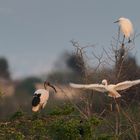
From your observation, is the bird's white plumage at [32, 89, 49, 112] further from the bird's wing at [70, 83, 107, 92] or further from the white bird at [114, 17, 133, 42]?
the white bird at [114, 17, 133, 42]

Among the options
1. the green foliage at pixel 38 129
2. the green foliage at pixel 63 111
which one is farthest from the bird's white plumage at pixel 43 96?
the green foliage at pixel 38 129

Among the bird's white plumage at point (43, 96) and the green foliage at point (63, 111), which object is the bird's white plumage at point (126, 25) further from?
the green foliage at point (63, 111)

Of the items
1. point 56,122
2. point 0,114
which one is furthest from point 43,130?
point 0,114

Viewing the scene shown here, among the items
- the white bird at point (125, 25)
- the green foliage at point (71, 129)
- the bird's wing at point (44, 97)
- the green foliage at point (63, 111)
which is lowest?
the bird's wing at point (44, 97)

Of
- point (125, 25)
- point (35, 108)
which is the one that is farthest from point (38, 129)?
point (125, 25)

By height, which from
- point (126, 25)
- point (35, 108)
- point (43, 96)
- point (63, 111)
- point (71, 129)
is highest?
point (126, 25)

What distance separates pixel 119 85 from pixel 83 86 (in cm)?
67

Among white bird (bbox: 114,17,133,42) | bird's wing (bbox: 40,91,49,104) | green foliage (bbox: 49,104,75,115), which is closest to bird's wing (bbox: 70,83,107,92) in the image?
bird's wing (bbox: 40,91,49,104)

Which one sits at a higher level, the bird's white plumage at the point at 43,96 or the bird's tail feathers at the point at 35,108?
the bird's white plumage at the point at 43,96

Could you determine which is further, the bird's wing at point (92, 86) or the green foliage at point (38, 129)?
the bird's wing at point (92, 86)

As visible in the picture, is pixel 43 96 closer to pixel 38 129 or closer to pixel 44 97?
pixel 44 97

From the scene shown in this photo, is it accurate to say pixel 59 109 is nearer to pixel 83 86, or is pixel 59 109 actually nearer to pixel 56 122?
pixel 56 122

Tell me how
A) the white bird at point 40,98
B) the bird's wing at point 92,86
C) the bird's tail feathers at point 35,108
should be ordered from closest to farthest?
the bird's tail feathers at point 35,108 → the white bird at point 40,98 → the bird's wing at point 92,86

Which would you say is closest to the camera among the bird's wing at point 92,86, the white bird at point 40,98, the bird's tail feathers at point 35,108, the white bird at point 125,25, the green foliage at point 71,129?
the green foliage at point 71,129
